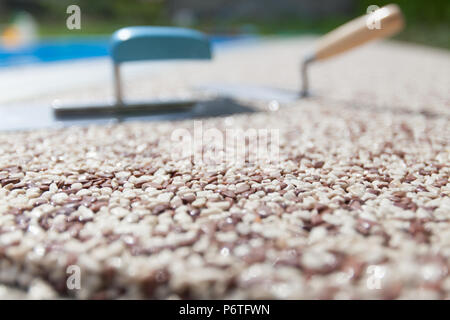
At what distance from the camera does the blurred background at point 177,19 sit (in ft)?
38.9

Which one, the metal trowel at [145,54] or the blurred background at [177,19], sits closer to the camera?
the metal trowel at [145,54]

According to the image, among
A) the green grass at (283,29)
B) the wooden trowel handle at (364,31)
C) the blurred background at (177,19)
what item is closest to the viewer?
the wooden trowel handle at (364,31)

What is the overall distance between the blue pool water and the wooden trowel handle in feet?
24.9

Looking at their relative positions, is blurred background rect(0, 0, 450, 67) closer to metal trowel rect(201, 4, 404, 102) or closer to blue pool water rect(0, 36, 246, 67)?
blue pool water rect(0, 36, 246, 67)

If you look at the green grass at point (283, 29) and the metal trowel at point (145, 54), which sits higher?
the green grass at point (283, 29)

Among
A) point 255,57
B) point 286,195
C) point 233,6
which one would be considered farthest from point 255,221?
point 233,6

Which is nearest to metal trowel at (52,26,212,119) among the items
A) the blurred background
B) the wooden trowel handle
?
the wooden trowel handle

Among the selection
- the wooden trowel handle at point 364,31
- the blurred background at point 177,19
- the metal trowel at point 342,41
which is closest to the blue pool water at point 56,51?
the blurred background at point 177,19

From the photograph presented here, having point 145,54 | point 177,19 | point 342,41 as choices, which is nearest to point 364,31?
point 342,41

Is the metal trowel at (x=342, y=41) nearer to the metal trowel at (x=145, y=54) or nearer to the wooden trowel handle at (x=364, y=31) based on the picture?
the wooden trowel handle at (x=364, y=31)

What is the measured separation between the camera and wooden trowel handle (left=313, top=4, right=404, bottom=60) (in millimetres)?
4270

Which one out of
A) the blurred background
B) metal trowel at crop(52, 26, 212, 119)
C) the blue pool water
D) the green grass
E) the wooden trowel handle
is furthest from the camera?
the green grass

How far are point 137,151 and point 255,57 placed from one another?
7.41m

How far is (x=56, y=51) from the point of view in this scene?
11.5 meters
